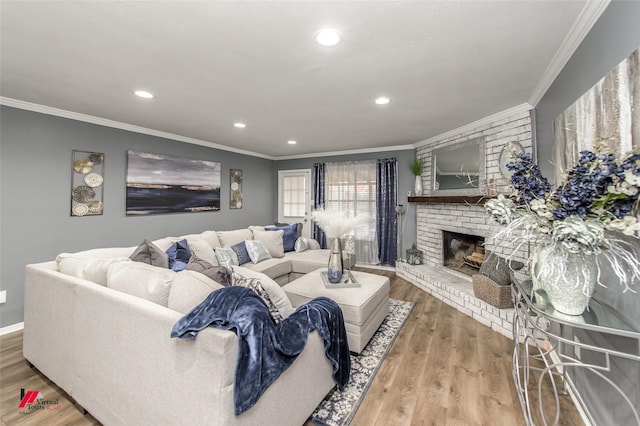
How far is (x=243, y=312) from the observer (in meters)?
1.24

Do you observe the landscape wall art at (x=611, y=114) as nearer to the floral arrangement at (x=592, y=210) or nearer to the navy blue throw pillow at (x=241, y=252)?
the floral arrangement at (x=592, y=210)

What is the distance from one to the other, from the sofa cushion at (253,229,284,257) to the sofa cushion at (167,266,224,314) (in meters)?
2.72

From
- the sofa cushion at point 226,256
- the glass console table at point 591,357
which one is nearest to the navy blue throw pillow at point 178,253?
the sofa cushion at point 226,256

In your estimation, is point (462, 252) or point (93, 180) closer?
point (93, 180)

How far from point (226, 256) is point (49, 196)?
207cm

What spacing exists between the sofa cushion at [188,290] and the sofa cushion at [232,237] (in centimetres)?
252

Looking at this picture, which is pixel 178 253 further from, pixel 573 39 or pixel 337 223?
pixel 573 39

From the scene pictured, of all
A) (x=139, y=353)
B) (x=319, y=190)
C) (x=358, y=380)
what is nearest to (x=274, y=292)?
(x=139, y=353)

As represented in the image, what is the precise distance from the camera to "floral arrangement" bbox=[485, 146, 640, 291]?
105 cm

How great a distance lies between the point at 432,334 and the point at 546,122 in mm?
2311

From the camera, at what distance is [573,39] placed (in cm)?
180

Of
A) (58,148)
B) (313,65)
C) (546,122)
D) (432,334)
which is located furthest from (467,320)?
(58,148)

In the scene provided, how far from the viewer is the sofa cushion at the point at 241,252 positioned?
12.4 ft

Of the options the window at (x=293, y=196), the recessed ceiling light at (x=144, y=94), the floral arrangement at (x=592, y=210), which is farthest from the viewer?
the window at (x=293, y=196)
